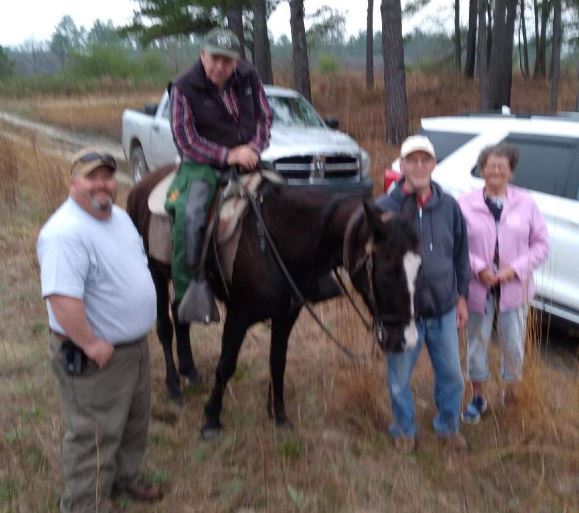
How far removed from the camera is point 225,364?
→ 3.99 metres

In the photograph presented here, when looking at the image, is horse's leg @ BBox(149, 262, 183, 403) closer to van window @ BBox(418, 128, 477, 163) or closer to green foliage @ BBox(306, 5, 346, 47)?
van window @ BBox(418, 128, 477, 163)

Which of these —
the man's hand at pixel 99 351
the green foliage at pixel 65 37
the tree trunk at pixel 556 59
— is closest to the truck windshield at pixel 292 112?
the man's hand at pixel 99 351

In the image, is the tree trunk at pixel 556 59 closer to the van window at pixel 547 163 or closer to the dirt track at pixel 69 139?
the dirt track at pixel 69 139

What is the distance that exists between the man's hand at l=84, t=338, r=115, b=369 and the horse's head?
4.15ft

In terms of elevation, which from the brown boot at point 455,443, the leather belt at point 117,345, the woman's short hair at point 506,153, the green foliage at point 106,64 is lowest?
the brown boot at point 455,443

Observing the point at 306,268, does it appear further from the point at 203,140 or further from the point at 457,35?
the point at 457,35

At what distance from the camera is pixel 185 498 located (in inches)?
136

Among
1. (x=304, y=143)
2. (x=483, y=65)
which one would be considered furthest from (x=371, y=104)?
(x=304, y=143)

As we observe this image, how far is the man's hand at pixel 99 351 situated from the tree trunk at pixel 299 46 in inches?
619

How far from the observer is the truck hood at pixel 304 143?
28.8 feet

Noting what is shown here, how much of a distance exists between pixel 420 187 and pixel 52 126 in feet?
72.6

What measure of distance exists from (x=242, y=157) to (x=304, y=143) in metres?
5.25

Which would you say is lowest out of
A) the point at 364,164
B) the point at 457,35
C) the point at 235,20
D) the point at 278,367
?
the point at 278,367

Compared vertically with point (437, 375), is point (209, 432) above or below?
below
